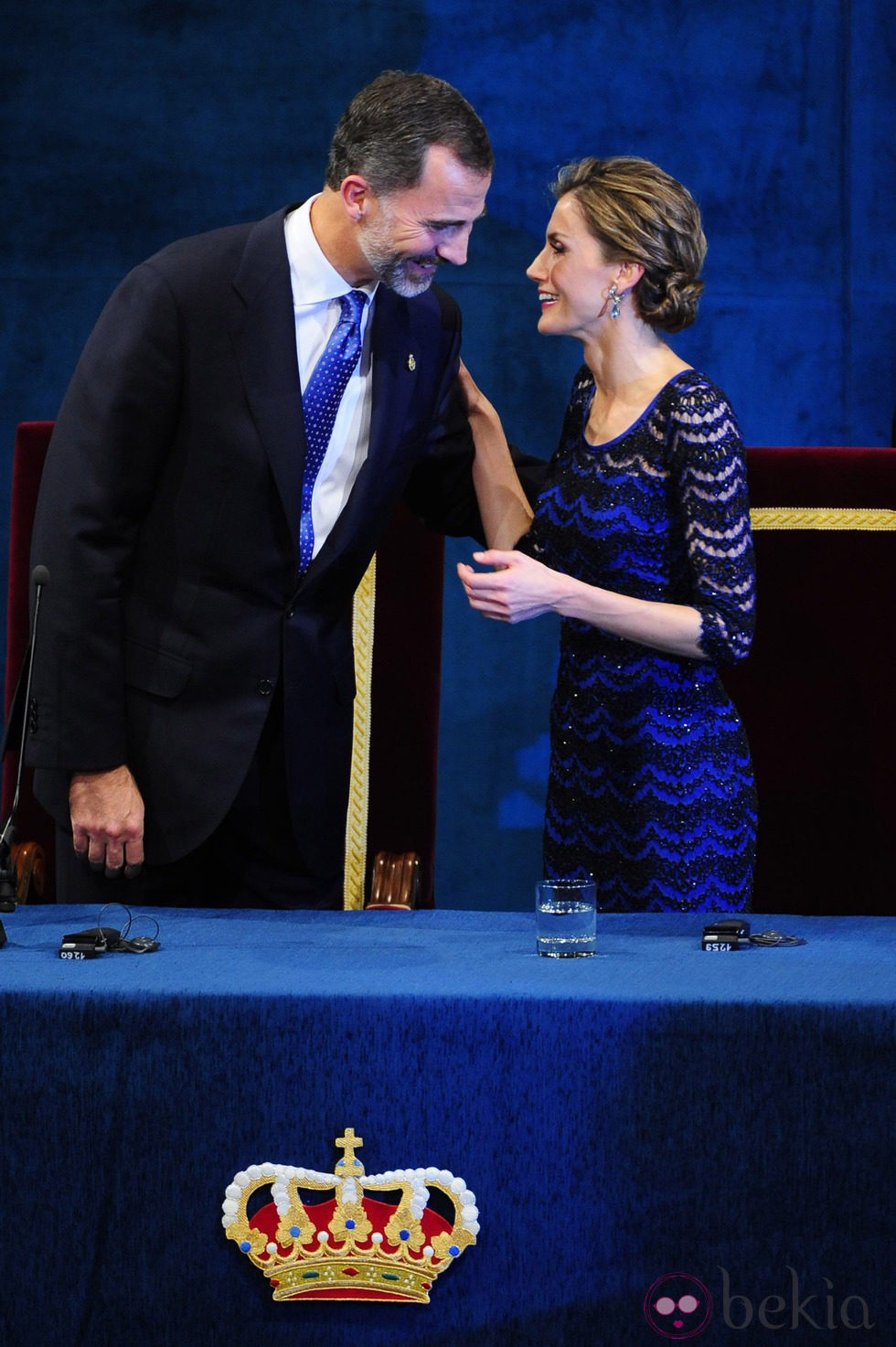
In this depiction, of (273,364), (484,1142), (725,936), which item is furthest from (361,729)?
(484,1142)

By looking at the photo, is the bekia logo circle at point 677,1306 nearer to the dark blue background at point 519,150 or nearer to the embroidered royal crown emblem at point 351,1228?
the embroidered royal crown emblem at point 351,1228

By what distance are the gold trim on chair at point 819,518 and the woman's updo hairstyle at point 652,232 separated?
57cm

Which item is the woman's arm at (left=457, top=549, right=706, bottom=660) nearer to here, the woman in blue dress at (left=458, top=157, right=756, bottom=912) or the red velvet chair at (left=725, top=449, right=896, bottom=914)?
the woman in blue dress at (left=458, top=157, right=756, bottom=912)

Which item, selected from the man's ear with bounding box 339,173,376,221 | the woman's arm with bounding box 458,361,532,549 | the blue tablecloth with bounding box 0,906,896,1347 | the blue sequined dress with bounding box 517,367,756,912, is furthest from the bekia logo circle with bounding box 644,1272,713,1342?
the man's ear with bounding box 339,173,376,221

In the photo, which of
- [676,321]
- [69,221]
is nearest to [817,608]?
[676,321]

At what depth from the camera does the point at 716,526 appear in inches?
77.4

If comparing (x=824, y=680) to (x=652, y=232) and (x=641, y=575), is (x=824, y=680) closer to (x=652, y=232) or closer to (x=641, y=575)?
(x=641, y=575)

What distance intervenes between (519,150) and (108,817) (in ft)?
7.14

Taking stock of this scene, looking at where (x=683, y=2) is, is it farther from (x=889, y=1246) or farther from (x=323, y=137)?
(x=889, y=1246)

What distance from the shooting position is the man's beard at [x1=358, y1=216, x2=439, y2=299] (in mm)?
1989

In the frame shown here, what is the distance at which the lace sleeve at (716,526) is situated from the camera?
196 centimetres

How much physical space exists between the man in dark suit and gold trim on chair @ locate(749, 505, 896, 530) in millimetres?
780

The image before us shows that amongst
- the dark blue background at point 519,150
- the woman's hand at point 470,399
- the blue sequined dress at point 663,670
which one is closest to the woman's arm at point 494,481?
the woman's hand at point 470,399

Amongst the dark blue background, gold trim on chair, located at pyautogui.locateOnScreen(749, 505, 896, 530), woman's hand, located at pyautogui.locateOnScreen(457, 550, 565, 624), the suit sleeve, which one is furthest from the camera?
the dark blue background
